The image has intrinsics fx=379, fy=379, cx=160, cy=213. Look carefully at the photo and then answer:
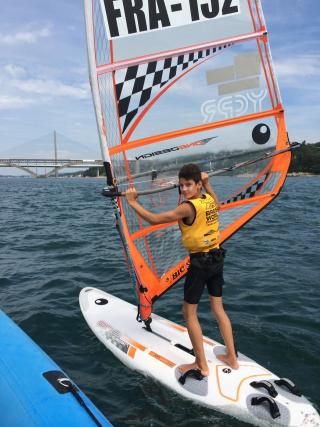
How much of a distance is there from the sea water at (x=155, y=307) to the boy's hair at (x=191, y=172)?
2.31 meters

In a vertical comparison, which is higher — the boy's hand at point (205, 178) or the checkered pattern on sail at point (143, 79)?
the checkered pattern on sail at point (143, 79)

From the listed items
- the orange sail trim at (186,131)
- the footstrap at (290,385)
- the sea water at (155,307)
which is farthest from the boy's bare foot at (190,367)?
the orange sail trim at (186,131)

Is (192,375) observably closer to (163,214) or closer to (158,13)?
(163,214)

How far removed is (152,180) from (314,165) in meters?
85.1

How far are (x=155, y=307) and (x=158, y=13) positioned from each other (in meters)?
4.31

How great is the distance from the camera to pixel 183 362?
14.3ft

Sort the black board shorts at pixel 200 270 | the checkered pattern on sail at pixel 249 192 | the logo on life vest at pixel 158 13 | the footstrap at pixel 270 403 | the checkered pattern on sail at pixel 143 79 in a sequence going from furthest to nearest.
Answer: the checkered pattern on sail at pixel 249 192, the checkered pattern on sail at pixel 143 79, the logo on life vest at pixel 158 13, the black board shorts at pixel 200 270, the footstrap at pixel 270 403

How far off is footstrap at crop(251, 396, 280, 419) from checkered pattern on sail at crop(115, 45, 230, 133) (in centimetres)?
306

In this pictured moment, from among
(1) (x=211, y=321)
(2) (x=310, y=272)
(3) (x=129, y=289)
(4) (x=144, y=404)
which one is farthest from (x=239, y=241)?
(4) (x=144, y=404)

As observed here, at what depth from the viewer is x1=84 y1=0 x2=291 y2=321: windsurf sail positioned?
403 cm

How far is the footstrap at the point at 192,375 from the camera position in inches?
158

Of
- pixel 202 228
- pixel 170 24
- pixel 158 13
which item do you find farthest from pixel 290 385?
pixel 158 13

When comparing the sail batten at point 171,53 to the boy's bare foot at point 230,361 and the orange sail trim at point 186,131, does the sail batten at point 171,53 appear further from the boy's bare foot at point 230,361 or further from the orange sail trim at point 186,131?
the boy's bare foot at point 230,361

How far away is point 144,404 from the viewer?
3.93 m
